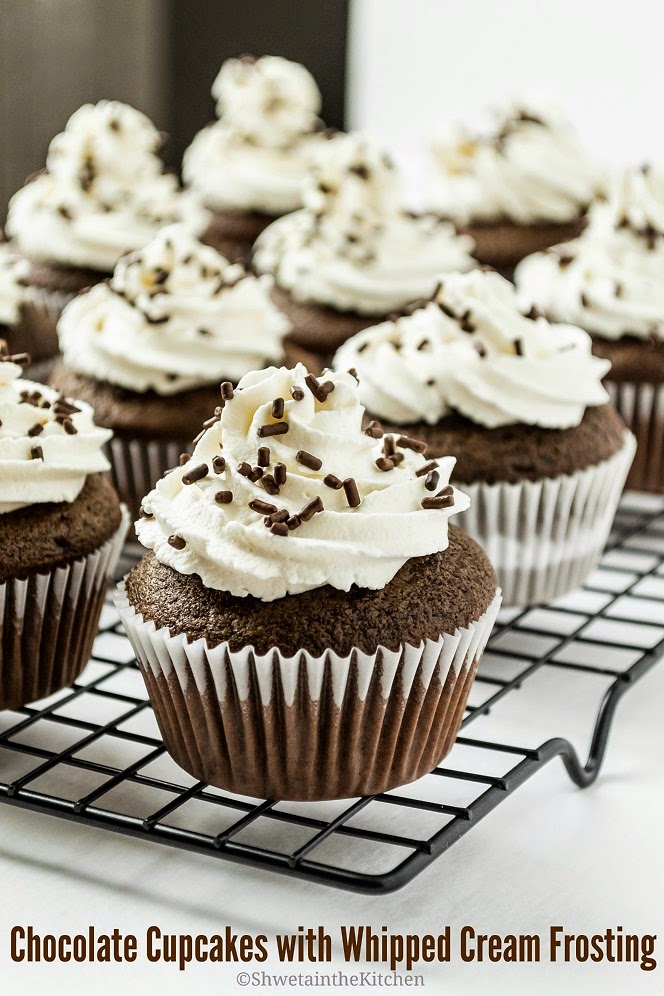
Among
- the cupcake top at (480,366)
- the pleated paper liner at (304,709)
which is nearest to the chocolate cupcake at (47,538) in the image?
the pleated paper liner at (304,709)

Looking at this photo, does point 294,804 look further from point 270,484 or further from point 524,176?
point 524,176

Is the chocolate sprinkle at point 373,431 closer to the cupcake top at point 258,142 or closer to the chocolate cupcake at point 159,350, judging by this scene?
the chocolate cupcake at point 159,350

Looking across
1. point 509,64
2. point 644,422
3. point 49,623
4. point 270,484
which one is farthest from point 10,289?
point 509,64

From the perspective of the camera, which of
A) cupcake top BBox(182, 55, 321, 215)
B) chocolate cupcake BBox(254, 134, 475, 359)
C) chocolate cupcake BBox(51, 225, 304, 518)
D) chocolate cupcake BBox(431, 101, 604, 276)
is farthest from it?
cupcake top BBox(182, 55, 321, 215)

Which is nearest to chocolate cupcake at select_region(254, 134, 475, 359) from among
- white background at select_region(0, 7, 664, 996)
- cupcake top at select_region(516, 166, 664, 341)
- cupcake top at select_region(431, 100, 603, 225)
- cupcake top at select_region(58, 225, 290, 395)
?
cupcake top at select_region(516, 166, 664, 341)

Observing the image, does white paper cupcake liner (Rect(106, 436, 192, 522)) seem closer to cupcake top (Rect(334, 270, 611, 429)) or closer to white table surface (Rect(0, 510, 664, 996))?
cupcake top (Rect(334, 270, 611, 429))

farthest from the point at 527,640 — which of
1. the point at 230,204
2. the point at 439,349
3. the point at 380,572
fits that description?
the point at 230,204
